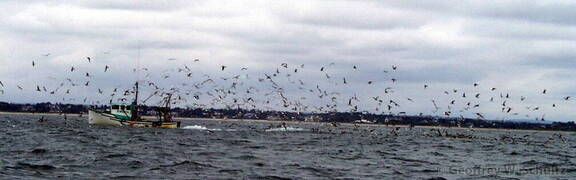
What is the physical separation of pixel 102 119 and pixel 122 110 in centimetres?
384

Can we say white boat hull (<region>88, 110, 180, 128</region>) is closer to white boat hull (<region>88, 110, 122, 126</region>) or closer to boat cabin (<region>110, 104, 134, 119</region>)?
white boat hull (<region>88, 110, 122, 126</region>)

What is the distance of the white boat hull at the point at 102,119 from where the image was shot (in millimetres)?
95000

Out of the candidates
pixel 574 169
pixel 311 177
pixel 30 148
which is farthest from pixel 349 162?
pixel 30 148

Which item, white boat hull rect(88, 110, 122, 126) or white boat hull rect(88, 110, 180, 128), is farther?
white boat hull rect(88, 110, 122, 126)

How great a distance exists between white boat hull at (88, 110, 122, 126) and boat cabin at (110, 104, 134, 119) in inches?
40.2

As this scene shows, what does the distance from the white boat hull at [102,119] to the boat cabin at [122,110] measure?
102 cm

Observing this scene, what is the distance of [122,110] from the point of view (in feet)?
317

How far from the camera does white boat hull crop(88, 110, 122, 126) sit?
95000 millimetres

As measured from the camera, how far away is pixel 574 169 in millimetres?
44406

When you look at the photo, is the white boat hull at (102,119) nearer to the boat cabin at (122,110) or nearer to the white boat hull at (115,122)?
the white boat hull at (115,122)

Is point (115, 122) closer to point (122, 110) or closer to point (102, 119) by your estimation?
point (122, 110)

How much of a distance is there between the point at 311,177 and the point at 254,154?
14.0m

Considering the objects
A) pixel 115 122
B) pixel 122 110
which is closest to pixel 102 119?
pixel 122 110

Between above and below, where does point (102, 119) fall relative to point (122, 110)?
below
